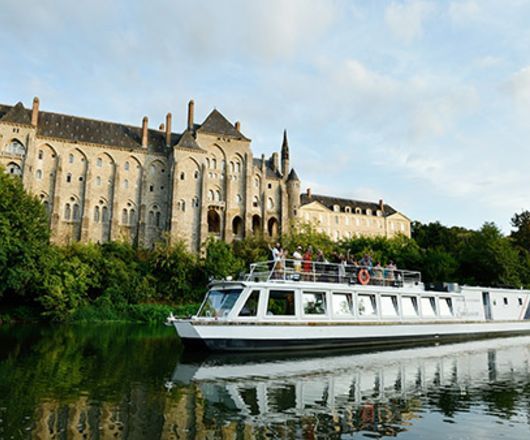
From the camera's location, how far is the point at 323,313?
21.1 metres

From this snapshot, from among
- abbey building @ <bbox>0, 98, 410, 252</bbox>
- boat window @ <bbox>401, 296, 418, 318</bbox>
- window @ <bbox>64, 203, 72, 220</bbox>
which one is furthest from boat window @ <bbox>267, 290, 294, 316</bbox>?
window @ <bbox>64, 203, 72, 220</bbox>

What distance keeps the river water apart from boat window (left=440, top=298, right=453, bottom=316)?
20.9ft

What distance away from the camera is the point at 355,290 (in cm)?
2209

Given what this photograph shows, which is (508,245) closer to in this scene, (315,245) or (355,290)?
(315,245)

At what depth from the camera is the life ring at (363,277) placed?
2277cm

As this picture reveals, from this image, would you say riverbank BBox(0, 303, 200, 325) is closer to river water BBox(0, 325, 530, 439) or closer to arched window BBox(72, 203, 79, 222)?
river water BBox(0, 325, 530, 439)

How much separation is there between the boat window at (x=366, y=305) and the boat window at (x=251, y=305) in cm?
574

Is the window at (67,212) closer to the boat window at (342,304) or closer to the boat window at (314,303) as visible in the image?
the boat window at (314,303)

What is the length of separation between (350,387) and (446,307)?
15.8m

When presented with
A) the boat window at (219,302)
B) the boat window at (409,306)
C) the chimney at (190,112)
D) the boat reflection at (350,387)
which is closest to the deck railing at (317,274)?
the boat window at (409,306)

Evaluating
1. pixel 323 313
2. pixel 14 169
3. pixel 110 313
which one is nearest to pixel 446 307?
pixel 323 313

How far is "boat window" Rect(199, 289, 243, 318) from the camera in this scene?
762 inches

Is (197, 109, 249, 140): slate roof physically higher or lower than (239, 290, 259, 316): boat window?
higher

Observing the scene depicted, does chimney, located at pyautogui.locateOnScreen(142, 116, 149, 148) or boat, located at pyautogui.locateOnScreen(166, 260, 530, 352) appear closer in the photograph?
boat, located at pyautogui.locateOnScreen(166, 260, 530, 352)
